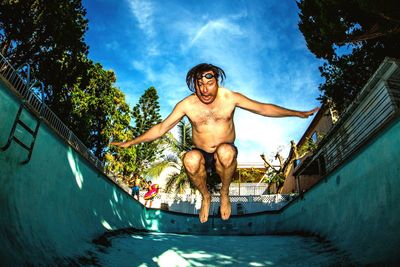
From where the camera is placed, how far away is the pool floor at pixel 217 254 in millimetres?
5816

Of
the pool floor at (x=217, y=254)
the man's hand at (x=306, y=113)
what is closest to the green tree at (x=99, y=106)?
the pool floor at (x=217, y=254)

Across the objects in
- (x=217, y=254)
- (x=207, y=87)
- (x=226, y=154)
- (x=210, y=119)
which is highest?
(x=207, y=87)

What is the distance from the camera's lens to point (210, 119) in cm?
434

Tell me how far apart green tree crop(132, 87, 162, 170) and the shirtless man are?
24.0m

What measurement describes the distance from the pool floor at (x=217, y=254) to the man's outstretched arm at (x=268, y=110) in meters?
3.26

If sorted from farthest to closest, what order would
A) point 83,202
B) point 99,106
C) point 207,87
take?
point 99,106
point 83,202
point 207,87

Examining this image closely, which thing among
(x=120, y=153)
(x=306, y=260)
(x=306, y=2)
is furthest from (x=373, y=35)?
(x=120, y=153)

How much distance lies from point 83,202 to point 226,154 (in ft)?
18.0

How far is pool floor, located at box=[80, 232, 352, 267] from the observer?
5.82 m

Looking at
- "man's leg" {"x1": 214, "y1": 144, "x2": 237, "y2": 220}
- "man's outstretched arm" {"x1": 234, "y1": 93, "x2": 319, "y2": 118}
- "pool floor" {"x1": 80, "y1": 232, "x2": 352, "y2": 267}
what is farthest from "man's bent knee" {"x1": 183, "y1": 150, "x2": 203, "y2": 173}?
"pool floor" {"x1": 80, "y1": 232, "x2": 352, "y2": 267}

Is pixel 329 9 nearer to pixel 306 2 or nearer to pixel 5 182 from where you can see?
pixel 306 2

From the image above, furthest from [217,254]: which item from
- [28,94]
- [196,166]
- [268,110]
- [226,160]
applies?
[28,94]

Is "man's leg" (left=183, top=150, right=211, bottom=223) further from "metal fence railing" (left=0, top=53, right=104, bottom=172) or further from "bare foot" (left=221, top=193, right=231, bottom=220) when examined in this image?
"metal fence railing" (left=0, top=53, right=104, bottom=172)

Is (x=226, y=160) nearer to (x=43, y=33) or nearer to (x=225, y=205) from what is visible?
(x=225, y=205)
